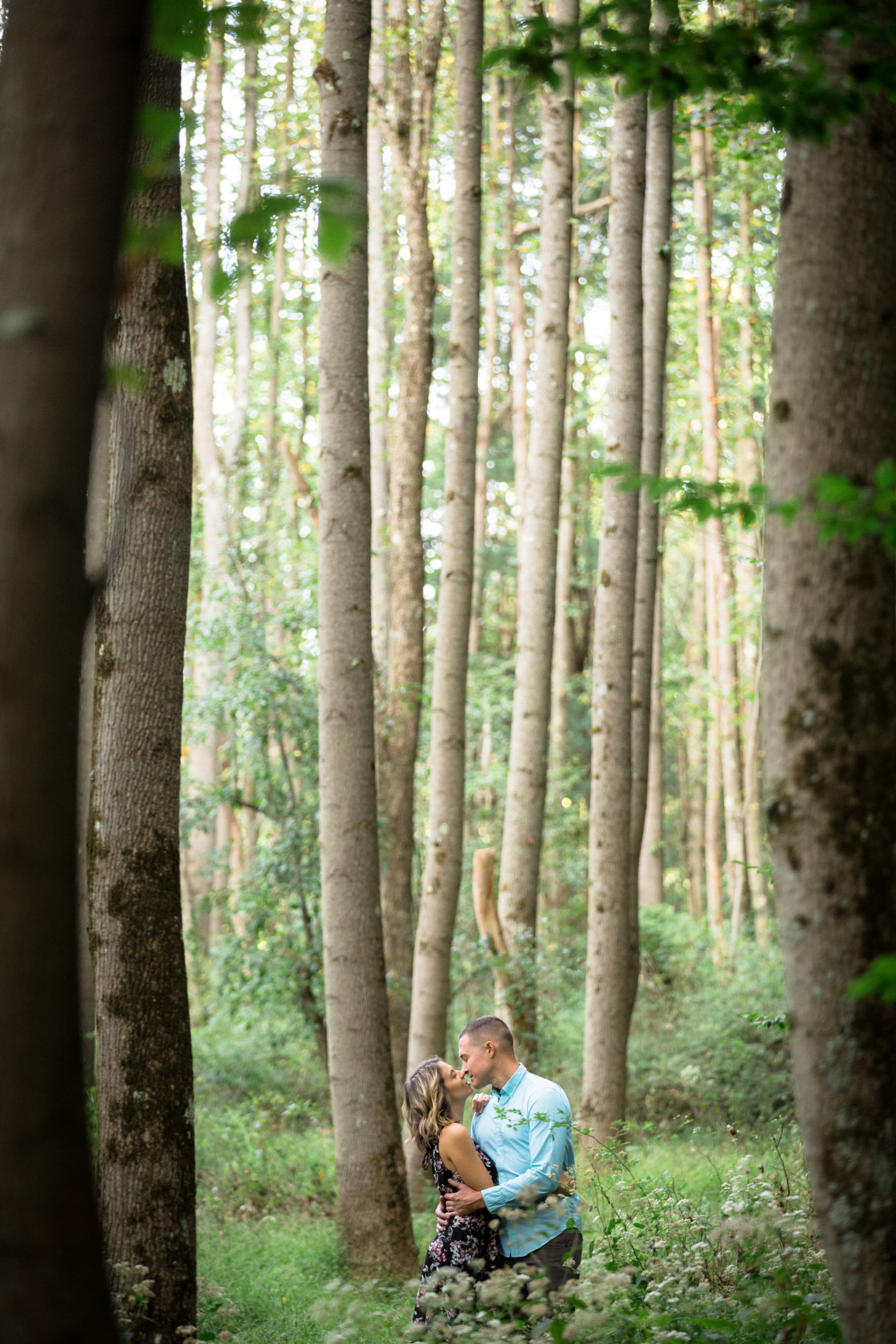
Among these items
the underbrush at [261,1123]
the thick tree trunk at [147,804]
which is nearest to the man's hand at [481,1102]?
the thick tree trunk at [147,804]

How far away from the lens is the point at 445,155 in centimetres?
1866

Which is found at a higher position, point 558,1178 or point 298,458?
point 298,458

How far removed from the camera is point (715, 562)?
21.7m

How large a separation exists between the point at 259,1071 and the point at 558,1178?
10.0 meters

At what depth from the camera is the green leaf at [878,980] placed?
227cm

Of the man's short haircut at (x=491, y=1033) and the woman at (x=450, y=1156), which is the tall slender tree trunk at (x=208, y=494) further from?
the woman at (x=450, y=1156)

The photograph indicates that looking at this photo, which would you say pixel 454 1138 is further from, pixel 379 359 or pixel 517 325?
pixel 517 325

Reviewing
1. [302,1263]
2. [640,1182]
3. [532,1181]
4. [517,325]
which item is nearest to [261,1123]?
[302,1263]

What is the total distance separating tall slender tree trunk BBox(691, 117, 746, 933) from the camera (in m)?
18.1

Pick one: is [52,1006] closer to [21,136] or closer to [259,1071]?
[21,136]

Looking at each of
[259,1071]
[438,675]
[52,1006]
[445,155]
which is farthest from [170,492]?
[445,155]

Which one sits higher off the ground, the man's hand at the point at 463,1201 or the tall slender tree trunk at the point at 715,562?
the tall slender tree trunk at the point at 715,562

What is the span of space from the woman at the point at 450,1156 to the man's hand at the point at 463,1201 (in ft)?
0.07

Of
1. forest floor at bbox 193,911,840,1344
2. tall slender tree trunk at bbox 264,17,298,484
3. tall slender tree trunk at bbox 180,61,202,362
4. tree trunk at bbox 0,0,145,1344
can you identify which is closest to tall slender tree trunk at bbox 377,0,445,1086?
forest floor at bbox 193,911,840,1344
